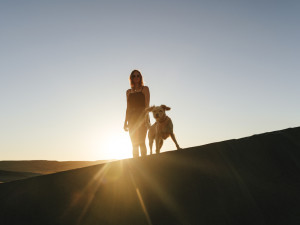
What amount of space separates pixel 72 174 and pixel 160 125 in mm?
4445

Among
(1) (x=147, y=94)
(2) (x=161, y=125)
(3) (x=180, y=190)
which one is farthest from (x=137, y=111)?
(3) (x=180, y=190)

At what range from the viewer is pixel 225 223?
1.53m

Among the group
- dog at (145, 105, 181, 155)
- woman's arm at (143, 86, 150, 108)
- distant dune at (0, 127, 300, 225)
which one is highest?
woman's arm at (143, 86, 150, 108)

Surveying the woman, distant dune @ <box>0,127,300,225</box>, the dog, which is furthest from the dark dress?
distant dune @ <box>0,127,300,225</box>

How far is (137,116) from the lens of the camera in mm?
6090

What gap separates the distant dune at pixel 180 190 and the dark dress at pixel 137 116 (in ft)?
12.5

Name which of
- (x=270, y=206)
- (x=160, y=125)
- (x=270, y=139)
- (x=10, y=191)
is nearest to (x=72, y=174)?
(x=10, y=191)

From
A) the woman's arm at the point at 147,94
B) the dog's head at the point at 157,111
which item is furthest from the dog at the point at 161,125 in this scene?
the woman's arm at the point at 147,94

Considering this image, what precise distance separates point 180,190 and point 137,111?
436 centimetres

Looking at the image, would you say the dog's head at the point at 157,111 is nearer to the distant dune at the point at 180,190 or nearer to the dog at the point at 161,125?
the dog at the point at 161,125

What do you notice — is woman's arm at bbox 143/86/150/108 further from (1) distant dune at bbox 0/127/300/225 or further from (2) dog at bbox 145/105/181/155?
(1) distant dune at bbox 0/127/300/225

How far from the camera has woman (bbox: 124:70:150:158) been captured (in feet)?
19.6

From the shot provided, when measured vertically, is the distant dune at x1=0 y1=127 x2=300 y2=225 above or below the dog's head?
below

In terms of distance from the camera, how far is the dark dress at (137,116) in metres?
6.00
